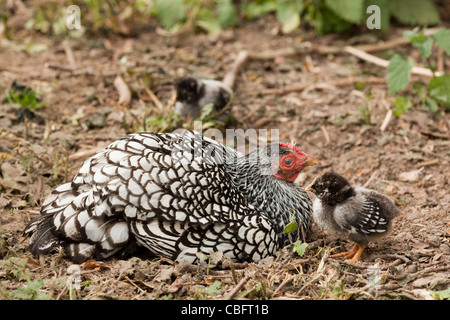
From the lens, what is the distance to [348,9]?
23.7 ft

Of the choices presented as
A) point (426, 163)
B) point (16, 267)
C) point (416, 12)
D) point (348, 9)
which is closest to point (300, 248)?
point (16, 267)

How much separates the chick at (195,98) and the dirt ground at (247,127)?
0.26 meters

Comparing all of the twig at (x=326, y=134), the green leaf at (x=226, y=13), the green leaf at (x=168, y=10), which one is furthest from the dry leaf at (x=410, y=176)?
the green leaf at (x=168, y=10)

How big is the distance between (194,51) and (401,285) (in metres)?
5.07

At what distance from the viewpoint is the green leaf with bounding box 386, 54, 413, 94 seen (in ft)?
17.8

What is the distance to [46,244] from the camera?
12.3 feet

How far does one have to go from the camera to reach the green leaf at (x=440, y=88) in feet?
18.3

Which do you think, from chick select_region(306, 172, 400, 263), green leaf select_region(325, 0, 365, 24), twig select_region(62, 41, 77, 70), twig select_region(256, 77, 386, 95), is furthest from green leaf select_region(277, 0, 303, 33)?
chick select_region(306, 172, 400, 263)

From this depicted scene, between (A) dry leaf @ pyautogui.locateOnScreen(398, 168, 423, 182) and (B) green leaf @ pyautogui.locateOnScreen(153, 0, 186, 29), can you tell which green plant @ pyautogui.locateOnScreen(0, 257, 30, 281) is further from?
Answer: (B) green leaf @ pyautogui.locateOnScreen(153, 0, 186, 29)

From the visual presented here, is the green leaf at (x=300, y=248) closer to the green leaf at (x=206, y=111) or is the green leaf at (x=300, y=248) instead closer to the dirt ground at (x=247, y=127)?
the dirt ground at (x=247, y=127)

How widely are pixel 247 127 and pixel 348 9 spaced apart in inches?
103

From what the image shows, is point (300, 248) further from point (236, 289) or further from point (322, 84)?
point (322, 84)

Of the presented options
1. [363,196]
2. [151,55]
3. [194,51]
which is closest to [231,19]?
[194,51]
